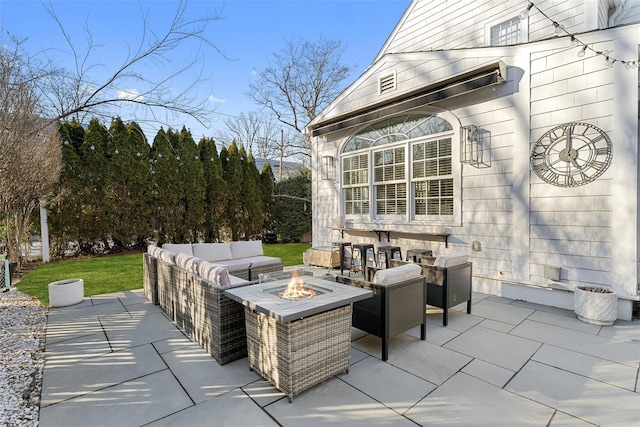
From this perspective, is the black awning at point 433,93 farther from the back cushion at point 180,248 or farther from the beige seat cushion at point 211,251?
the back cushion at point 180,248

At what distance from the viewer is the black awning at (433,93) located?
4.41 meters

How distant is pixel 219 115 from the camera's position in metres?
3.68

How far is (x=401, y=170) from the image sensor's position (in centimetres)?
612

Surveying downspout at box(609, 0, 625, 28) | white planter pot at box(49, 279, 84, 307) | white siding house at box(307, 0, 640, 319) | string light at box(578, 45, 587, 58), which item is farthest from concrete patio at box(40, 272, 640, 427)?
downspout at box(609, 0, 625, 28)

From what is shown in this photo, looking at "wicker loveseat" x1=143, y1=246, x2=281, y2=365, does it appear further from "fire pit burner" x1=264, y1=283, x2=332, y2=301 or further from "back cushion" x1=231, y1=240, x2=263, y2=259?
"back cushion" x1=231, y1=240, x2=263, y2=259

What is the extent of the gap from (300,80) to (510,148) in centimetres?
1278

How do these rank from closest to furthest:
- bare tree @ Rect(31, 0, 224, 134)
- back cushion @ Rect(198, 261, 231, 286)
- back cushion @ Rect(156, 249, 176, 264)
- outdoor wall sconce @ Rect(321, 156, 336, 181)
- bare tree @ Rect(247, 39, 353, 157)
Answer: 1. back cushion @ Rect(198, 261, 231, 286)
2. bare tree @ Rect(31, 0, 224, 134)
3. back cushion @ Rect(156, 249, 176, 264)
4. outdoor wall sconce @ Rect(321, 156, 336, 181)
5. bare tree @ Rect(247, 39, 353, 157)

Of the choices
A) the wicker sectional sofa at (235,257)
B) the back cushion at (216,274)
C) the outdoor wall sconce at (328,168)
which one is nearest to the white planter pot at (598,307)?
the back cushion at (216,274)

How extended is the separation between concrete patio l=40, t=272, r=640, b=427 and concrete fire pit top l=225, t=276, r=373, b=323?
2.18 ft

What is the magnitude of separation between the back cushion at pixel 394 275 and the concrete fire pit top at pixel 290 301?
0.23 metres

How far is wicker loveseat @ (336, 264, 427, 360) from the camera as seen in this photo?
2709mm

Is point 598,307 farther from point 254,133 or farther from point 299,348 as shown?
point 254,133

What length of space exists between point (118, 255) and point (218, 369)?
310 inches

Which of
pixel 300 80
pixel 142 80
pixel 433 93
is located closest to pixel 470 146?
pixel 433 93
